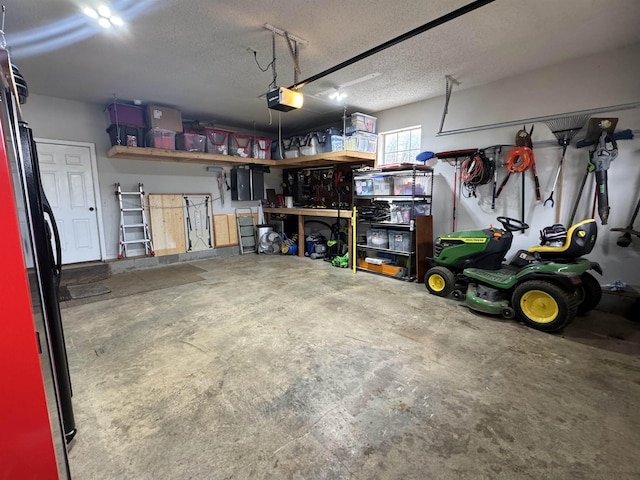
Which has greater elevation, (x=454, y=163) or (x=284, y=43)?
(x=284, y=43)

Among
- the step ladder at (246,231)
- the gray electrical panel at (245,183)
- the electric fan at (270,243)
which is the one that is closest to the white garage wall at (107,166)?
the gray electrical panel at (245,183)

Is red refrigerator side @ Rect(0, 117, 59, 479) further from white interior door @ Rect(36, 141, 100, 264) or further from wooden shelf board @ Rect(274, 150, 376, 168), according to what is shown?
white interior door @ Rect(36, 141, 100, 264)

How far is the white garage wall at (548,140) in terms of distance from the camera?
10.6ft

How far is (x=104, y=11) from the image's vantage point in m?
2.50

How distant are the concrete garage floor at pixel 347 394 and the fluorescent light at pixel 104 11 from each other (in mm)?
2890

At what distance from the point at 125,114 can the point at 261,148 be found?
246 centimetres

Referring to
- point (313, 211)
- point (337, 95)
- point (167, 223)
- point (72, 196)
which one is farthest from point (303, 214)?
point (72, 196)

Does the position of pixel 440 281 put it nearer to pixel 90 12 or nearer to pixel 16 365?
pixel 16 365

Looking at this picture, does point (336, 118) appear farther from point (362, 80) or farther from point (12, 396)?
point (12, 396)

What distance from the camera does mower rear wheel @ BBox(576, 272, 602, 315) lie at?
10.4 ft

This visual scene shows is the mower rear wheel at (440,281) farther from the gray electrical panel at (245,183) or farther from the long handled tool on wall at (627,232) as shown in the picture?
the gray electrical panel at (245,183)

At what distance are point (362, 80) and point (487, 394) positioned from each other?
3.90 metres

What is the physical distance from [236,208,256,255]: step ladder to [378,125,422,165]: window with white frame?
339cm

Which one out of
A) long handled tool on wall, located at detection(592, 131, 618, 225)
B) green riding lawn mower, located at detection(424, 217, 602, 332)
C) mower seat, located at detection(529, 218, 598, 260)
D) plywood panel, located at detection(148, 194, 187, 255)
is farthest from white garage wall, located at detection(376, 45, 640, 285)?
plywood panel, located at detection(148, 194, 187, 255)
